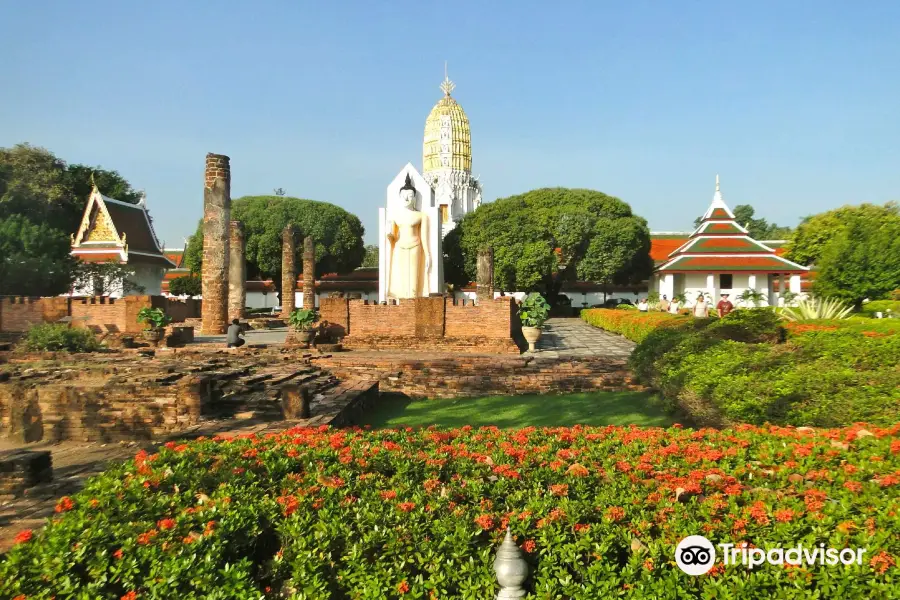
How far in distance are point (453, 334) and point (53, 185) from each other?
93.8 feet

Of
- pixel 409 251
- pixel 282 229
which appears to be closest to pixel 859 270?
pixel 409 251

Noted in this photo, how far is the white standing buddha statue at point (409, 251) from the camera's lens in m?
17.8

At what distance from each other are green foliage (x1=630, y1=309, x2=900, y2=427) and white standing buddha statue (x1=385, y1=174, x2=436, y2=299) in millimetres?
9272

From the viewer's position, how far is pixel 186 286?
40469 mm

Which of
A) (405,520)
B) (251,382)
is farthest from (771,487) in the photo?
(251,382)

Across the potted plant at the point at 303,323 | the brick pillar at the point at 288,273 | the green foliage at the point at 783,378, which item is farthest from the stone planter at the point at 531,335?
the brick pillar at the point at 288,273

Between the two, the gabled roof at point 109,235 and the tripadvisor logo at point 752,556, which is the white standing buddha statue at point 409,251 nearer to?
the tripadvisor logo at point 752,556

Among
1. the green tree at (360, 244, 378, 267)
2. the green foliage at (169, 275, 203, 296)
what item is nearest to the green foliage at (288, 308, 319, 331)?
the green foliage at (169, 275, 203, 296)

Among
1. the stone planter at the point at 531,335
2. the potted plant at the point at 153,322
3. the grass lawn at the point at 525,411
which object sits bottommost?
the grass lawn at the point at 525,411

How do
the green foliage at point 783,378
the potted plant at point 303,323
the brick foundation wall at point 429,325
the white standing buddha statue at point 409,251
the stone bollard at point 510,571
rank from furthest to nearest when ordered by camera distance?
the white standing buddha statue at point 409,251, the brick foundation wall at point 429,325, the potted plant at point 303,323, the green foliage at point 783,378, the stone bollard at point 510,571

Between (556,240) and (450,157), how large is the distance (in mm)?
26894

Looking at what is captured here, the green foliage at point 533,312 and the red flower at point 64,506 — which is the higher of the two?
the green foliage at point 533,312

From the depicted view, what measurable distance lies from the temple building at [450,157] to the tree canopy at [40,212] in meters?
27.3

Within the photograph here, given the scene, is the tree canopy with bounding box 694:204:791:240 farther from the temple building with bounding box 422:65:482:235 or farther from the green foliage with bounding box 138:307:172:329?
the green foliage with bounding box 138:307:172:329
